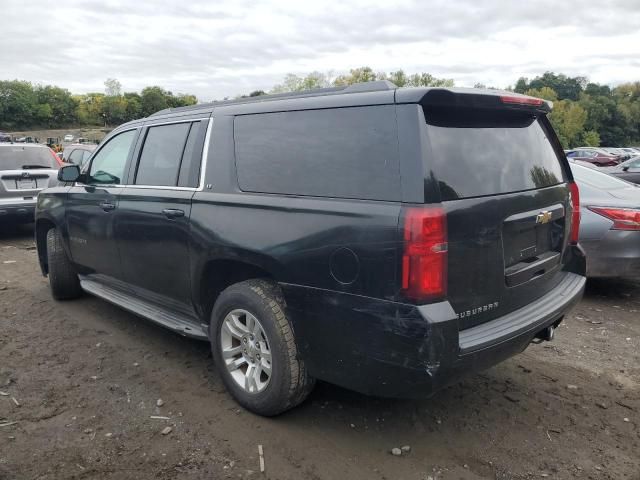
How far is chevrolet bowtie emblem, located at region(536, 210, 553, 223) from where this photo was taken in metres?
3.00

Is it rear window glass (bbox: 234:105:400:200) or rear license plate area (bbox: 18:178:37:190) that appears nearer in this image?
rear window glass (bbox: 234:105:400:200)

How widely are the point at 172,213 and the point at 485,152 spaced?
2107mm

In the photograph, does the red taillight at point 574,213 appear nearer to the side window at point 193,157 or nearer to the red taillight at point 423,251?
the red taillight at point 423,251

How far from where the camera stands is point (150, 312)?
13.2 ft

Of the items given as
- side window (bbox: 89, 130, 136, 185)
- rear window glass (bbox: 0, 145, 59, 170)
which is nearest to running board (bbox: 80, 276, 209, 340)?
side window (bbox: 89, 130, 136, 185)

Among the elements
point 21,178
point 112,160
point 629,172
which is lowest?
point 629,172

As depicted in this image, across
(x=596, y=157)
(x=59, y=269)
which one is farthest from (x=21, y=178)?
(x=596, y=157)

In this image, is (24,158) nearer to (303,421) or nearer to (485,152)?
(303,421)

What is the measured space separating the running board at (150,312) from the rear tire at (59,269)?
519 mm

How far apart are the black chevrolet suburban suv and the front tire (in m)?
0.01

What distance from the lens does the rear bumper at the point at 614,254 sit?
5145 mm

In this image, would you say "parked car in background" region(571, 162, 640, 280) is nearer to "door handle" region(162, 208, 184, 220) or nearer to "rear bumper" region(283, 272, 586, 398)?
"rear bumper" region(283, 272, 586, 398)

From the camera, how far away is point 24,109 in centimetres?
10888

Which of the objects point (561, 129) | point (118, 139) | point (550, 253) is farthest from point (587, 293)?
point (561, 129)
